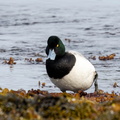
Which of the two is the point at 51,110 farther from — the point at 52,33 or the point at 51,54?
the point at 52,33

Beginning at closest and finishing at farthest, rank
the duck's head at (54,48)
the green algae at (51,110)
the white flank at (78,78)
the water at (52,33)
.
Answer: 1. the green algae at (51,110)
2. the white flank at (78,78)
3. the duck's head at (54,48)
4. the water at (52,33)

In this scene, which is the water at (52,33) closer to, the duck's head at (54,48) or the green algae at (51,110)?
the duck's head at (54,48)

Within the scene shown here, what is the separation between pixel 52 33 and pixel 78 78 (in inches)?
450

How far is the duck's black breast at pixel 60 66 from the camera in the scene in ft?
23.4

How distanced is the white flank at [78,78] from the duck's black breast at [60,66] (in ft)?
0.19

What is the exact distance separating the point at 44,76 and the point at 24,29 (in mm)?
9273

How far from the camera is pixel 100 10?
27.0 m

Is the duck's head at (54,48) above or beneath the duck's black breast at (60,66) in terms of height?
above

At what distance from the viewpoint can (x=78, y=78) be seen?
7.20 meters

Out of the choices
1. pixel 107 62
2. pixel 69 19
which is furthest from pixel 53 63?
pixel 69 19

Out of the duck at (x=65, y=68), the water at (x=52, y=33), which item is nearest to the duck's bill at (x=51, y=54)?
the duck at (x=65, y=68)

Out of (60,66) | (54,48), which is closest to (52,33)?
(54,48)

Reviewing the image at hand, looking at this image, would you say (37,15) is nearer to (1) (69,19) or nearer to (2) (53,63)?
(1) (69,19)

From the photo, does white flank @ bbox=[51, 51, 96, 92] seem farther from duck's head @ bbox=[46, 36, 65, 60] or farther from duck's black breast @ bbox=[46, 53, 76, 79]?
duck's head @ bbox=[46, 36, 65, 60]
